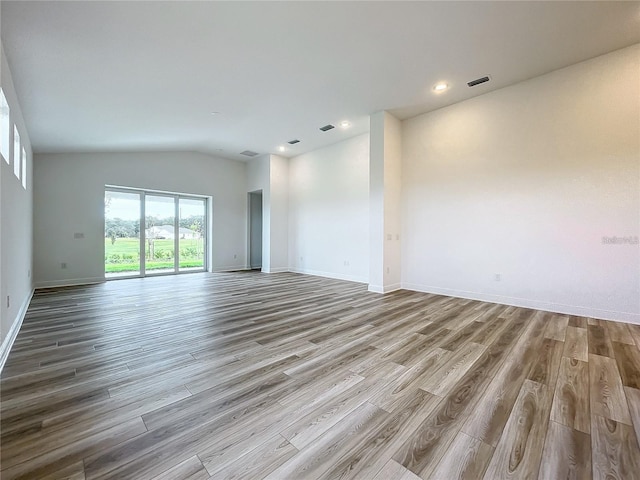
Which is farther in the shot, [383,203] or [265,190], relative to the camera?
[265,190]

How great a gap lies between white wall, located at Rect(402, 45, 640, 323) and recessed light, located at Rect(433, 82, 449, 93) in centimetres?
70

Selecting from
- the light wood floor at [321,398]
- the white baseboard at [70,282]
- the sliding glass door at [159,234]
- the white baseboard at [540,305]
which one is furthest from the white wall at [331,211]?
the white baseboard at [70,282]

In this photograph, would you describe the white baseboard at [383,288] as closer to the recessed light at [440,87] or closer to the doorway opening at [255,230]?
the recessed light at [440,87]

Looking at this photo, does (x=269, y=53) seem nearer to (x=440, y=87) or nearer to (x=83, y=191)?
(x=440, y=87)

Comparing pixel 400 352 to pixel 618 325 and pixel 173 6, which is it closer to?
pixel 618 325

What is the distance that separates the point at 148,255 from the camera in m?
6.85

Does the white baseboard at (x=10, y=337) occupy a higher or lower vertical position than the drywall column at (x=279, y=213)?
lower

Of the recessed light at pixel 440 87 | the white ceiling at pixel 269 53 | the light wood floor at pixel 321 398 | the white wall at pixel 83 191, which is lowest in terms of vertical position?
the light wood floor at pixel 321 398

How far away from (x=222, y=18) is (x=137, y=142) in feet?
14.6

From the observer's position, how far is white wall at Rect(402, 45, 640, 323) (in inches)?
129

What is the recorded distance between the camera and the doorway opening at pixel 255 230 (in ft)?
28.4

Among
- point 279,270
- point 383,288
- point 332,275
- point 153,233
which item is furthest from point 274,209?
point 383,288

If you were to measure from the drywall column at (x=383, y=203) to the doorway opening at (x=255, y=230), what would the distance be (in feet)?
15.6

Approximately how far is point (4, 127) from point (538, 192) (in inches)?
252
